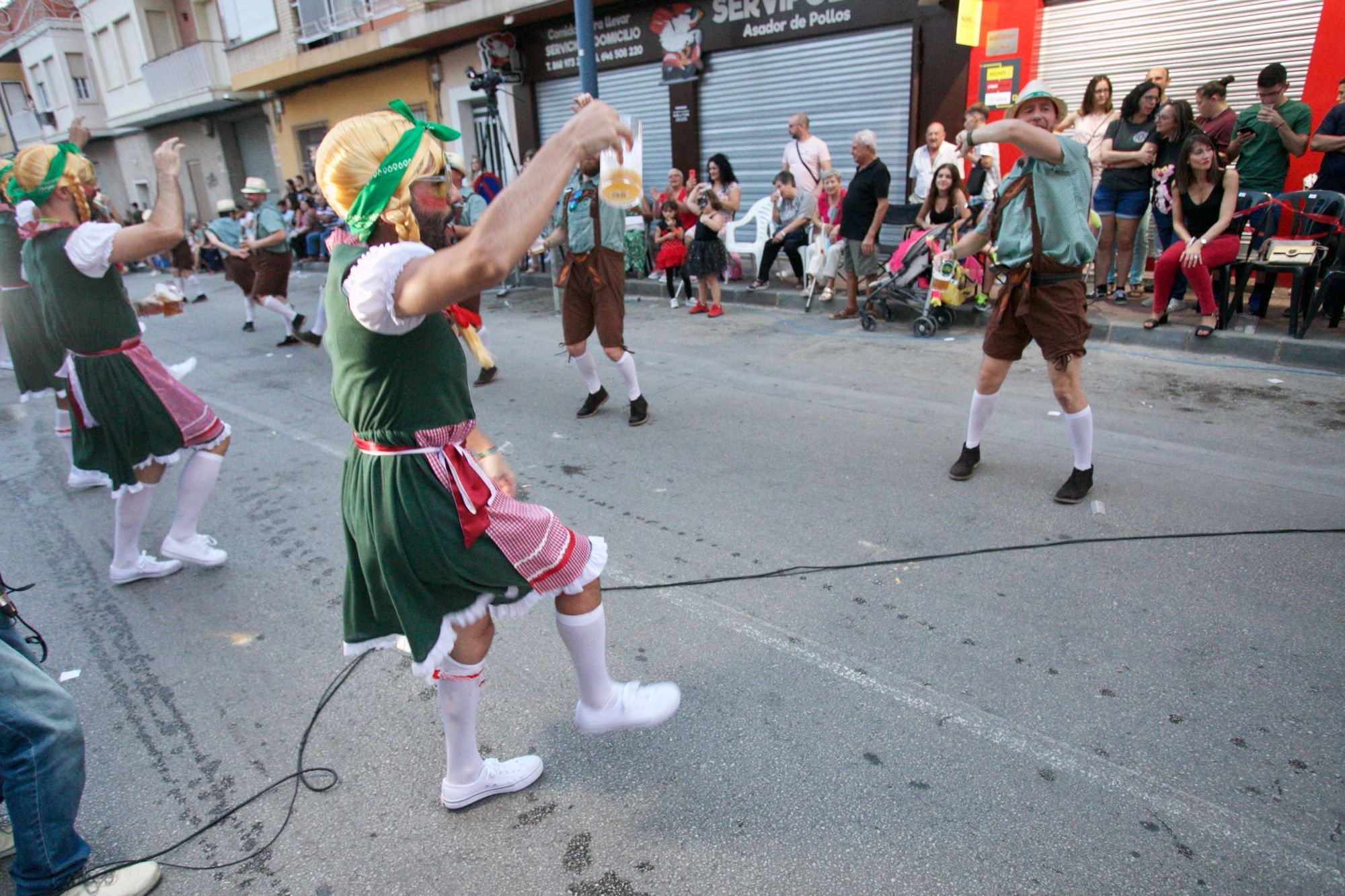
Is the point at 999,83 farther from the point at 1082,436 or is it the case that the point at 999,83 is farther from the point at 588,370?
the point at 1082,436

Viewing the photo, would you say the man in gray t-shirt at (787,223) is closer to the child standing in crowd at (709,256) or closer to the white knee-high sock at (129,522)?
the child standing in crowd at (709,256)

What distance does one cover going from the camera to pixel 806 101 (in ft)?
38.9

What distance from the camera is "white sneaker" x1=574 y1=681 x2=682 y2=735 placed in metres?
2.29

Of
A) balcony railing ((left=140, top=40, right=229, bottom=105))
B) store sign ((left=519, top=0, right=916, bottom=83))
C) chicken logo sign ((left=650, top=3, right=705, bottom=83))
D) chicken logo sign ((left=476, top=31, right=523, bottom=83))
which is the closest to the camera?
store sign ((left=519, top=0, right=916, bottom=83))

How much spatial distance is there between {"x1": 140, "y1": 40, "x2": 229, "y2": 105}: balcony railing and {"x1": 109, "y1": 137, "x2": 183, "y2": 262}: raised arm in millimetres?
23965

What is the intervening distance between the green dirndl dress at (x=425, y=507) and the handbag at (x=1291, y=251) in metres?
6.92

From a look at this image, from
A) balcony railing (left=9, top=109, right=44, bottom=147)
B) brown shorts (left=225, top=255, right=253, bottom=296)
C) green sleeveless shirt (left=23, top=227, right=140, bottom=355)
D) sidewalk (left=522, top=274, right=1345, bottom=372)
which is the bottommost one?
sidewalk (left=522, top=274, right=1345, bottom=372)

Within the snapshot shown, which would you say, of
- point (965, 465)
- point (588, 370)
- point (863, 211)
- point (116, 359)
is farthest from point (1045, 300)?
point (863, 211)

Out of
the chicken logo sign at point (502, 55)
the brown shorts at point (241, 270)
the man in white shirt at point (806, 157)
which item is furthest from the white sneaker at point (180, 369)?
the chicken logo sign at point (502, 55)

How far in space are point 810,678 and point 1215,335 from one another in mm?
5810

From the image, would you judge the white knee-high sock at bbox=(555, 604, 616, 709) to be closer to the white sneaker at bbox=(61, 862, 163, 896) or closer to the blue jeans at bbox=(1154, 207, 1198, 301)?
the white sneaker at bbox=(61, 862, 163, 896)

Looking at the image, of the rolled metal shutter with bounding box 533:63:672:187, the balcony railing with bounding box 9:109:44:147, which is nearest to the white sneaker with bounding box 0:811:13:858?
the rolled metal shutter with bounding box 533:63:672:187

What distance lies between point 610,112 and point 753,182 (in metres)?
11.9

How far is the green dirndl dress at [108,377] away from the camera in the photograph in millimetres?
3400
